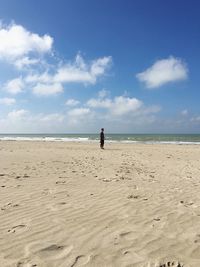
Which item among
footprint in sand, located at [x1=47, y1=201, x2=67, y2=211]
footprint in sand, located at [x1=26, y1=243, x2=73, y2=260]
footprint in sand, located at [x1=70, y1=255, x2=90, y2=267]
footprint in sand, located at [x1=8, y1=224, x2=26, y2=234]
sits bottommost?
footprint in sand, located at [x1=70, y1=255, x2=90, y2=267]

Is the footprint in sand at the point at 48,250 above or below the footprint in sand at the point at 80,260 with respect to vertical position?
above

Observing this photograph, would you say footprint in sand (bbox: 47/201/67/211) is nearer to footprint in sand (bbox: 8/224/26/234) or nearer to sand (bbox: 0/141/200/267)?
sand (bbox: 0/141/200/267)

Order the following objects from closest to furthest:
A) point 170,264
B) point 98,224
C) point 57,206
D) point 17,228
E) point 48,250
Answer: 1. point 170,264
2. point 48,250
3. point 17,228
4. point 98,224
5. point 57,206

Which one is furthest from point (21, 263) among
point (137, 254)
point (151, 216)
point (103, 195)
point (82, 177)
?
point (82, 177)

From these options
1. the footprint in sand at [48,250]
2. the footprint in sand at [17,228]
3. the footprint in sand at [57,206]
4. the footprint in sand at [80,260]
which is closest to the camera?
the footprint in sand at [80,260]

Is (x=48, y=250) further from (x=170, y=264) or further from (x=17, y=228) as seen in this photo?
(x=170, y=264)

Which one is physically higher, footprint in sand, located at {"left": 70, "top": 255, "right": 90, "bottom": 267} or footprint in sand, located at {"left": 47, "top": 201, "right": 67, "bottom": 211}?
footprint in sand, located at {"left": 47, "top": 201, "right": 67, "bottom": 211}

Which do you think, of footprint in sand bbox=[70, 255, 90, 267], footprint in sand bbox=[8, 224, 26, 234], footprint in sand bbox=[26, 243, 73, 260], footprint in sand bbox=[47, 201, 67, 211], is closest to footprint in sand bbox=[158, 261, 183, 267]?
footprint in sand bbox=[70, 255, 90, 267]

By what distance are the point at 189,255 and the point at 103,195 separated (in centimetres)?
379

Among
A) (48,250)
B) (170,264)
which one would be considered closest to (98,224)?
(48,250)

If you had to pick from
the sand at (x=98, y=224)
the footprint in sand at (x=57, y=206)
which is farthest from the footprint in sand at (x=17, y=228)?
the footprint in sand at (x=57, y=206)

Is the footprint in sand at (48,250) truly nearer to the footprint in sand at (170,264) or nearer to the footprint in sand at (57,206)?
the footprint in sand at (170,264)

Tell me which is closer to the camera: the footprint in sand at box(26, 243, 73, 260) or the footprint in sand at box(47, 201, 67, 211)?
the footprint in sand at box(26, 243, 73, 260)

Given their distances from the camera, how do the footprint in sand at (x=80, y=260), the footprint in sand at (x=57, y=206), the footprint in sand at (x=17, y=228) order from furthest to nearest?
the footprint in sand at (x=57, y=206) → the footprint in sand at (x=17, y=228) → the footprint in sand at (x=80, y=260)
